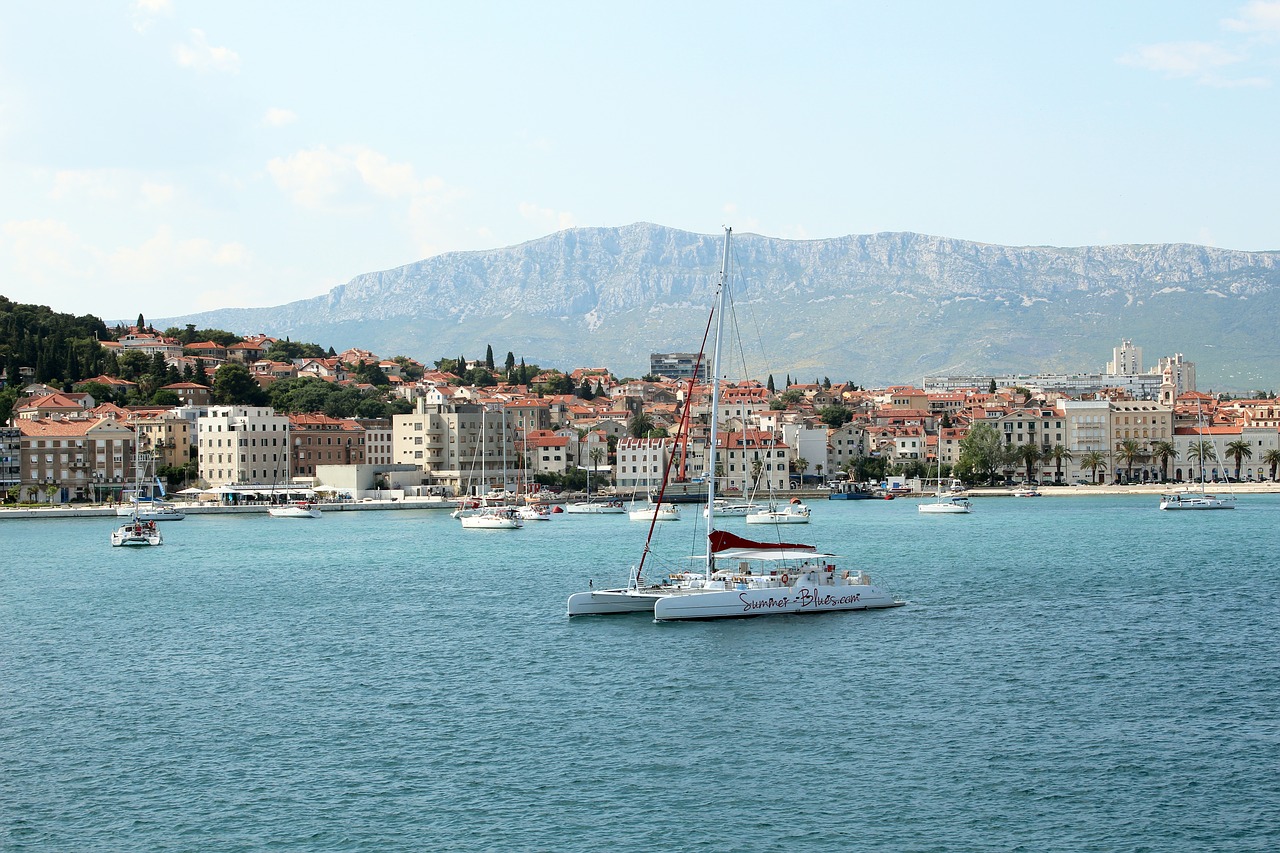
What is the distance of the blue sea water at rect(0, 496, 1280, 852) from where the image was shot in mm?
16406

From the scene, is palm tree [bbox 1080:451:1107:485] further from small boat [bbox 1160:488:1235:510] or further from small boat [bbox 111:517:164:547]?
small boat [bbox 111:517:164:547]

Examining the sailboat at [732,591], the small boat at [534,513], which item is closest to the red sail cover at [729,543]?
the sailboat at [732,591]

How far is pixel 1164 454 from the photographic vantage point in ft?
400

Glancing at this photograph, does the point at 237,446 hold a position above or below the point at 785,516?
above

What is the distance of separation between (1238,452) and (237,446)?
79795 mm

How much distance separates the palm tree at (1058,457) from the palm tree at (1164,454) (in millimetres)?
6986

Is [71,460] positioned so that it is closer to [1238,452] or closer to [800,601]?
[800,601]

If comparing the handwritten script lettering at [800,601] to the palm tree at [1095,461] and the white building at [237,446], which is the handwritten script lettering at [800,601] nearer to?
the white building at [237,446]

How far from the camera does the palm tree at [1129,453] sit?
122 meters

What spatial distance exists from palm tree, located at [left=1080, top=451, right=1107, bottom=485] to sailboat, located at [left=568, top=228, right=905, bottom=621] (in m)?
92.8

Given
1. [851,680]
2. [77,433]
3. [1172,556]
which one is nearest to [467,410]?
[77,433]

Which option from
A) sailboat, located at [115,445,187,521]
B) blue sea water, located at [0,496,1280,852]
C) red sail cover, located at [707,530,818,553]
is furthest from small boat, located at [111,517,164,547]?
red sail cover, located at [707,530,818,553]

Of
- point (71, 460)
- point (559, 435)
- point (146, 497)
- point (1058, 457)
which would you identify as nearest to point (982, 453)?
point (1058, 457)

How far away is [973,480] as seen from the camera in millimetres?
117062
